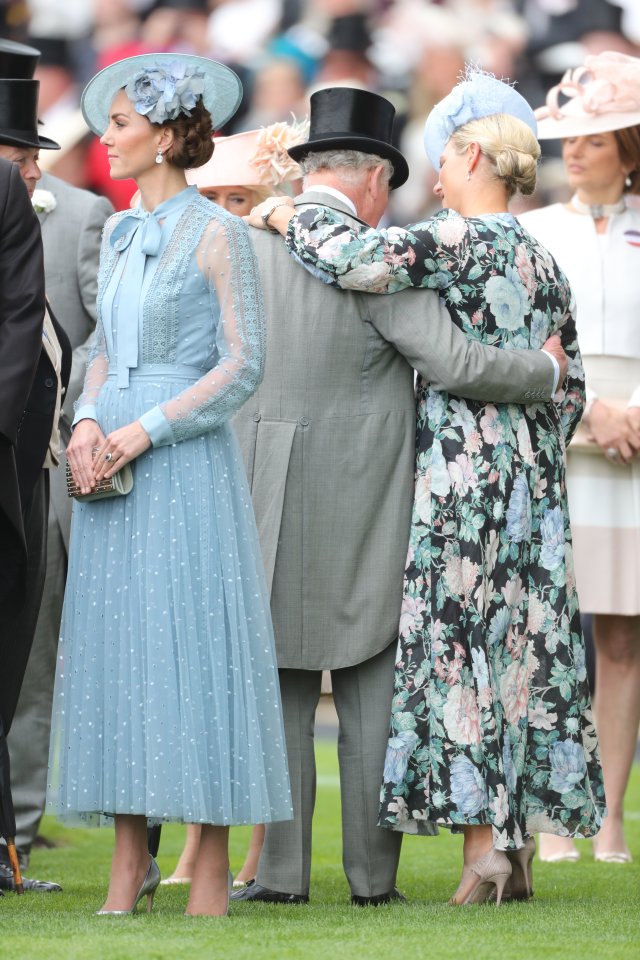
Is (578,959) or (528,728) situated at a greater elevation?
(528,728)

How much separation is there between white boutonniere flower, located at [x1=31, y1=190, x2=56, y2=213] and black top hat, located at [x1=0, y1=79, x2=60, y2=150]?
385 mm

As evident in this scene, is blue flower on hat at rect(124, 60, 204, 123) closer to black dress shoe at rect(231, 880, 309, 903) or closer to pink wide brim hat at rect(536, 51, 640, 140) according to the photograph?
black dress shoe at rect(231, 880, 309, 903)

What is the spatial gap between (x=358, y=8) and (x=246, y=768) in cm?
664

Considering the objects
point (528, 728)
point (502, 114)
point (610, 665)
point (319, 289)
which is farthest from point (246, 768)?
point (610, 665)

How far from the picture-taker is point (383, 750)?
4.15 m

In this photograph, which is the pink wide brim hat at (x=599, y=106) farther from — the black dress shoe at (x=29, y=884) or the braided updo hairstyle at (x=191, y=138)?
the black dress shoe at (x=29, y=884)

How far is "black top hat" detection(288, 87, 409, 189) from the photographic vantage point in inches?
169

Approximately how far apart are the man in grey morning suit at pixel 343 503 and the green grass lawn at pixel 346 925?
232 millimetres

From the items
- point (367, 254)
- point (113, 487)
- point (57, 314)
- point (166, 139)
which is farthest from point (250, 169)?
point (113, 487)

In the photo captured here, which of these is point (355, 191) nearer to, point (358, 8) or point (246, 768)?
point (246, 768)

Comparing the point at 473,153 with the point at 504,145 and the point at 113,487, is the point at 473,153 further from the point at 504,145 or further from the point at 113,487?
the point at 113,487

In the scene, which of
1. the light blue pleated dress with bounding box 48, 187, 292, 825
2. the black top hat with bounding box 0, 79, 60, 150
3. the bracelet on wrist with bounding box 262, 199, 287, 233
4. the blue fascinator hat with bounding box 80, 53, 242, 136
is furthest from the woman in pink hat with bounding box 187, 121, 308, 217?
the light blue pleated dress with bounding box 48, 187, 292, 825

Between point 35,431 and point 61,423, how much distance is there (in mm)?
942

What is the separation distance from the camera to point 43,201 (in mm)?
5367
